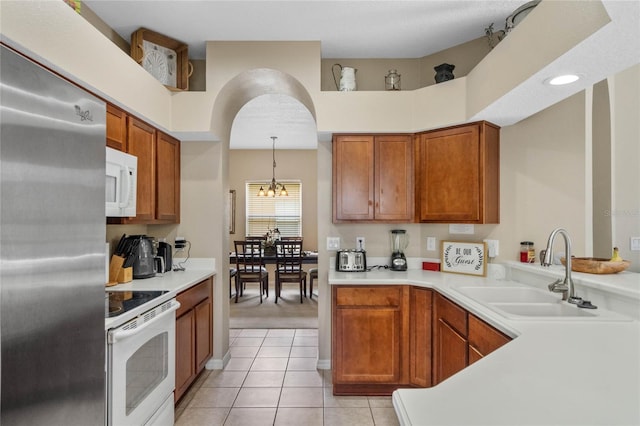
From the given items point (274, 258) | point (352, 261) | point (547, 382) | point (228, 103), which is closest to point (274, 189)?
point (274, 258)

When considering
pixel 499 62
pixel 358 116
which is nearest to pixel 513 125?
pixel 499 62

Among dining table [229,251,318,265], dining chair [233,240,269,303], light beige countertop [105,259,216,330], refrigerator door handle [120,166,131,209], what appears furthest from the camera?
dining table [229,251,318,265]

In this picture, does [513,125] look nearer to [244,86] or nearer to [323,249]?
[323,249]

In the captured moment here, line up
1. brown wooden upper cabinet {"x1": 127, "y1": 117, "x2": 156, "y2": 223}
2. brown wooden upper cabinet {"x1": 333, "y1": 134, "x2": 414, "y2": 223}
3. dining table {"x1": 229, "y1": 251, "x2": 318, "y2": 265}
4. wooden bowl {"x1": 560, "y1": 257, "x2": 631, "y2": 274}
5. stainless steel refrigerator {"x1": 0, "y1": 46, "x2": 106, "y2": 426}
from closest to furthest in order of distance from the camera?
1. stainless steel refrigerator {"x1": 0, "y1": 46, "x2": 106, "y2": 426}
2. wooden bowl {"x1": 560, "y1": 257, "x2": 631, "y2": 274}
3. brown wooden upper cabinet {"x1": 127, "y1": 117, "x2": 156, "y2": 223}
4. brown wooden upper cabinet {"x1": 333, "y1": 134, "x2": 414, "y2": 223}
5. dining table {"x1": 229, "y1": 251, "x2": 318, "y2": 265}

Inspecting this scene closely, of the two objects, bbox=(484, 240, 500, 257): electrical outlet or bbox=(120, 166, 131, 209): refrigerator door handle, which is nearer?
bbox=(120, 166, 131, 209): refrigerator door handle

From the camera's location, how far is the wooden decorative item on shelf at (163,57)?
260 cm

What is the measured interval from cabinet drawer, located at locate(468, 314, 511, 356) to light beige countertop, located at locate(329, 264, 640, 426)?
12 cm

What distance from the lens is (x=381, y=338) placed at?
2572 mm

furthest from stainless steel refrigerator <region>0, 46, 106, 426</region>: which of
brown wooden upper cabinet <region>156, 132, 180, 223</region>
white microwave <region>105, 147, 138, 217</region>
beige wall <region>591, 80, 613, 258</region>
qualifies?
beige wall <region>591, 80, 613, 258</region>

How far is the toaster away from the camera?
290 cm

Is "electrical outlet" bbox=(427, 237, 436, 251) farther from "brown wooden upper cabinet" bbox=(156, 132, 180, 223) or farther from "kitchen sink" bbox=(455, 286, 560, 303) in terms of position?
"brown wooden upper cabinet" bbox=(156, 132, 180, 223)

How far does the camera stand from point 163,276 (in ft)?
8.98

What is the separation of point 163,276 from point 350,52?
2442 millimetres

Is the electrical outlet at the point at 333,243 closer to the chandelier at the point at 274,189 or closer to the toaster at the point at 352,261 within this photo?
A: the toaster at the point at 352,261
